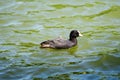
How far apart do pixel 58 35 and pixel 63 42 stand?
1.02 metres

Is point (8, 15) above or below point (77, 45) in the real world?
above

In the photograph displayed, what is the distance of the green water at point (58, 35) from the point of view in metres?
9.62

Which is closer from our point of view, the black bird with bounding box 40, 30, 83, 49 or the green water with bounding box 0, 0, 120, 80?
the green water with bounding box 0, 0, 120, 80

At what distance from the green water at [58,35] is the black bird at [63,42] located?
0.53 ft

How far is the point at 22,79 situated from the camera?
909 centimetres

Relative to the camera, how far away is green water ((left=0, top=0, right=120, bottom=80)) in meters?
9.62

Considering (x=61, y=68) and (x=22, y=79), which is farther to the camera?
(x=61, y=68)

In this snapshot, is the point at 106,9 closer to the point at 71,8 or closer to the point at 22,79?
the point at 71,8

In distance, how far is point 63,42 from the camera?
1226cm

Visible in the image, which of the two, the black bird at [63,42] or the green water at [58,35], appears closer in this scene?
the green water at [58,35]

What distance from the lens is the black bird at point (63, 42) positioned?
11914 millimetres

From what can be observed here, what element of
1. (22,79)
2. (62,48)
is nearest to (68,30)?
(62,48)

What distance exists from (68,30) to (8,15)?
3111mm

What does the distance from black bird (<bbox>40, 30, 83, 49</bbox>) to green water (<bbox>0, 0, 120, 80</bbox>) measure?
0.16 metres
